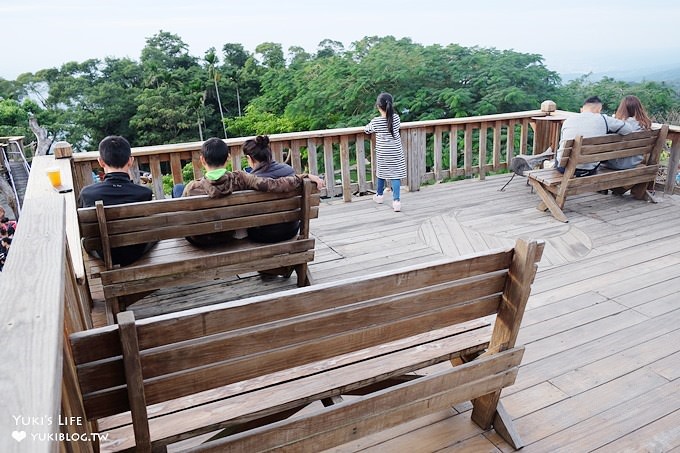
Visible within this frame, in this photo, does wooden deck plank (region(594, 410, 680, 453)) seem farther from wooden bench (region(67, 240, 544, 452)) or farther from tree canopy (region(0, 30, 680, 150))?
tree canopy (region(0, 30, 680, 150))

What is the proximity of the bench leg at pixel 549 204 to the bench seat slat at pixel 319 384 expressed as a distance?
9.98 ft

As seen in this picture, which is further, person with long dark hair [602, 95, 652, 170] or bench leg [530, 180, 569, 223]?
person with long dark hair [602, 95, 652, 170]

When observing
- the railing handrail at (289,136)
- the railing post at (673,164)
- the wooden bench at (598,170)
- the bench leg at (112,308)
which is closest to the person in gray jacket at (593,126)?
the wooden bench at (598,170)

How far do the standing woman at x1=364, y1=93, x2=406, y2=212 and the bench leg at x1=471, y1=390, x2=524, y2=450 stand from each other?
3.17 m

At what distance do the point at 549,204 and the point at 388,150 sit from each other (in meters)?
1.65

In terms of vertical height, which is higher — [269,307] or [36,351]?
[36,351]

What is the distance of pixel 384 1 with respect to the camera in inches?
1441

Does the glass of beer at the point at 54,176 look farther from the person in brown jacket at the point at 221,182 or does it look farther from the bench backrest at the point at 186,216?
the person in brown jacket at the point at 221,182

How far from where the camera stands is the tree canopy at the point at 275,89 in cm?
1767

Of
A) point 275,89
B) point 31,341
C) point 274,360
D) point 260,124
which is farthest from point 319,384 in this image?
point 275,89

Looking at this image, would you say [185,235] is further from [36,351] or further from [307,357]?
[36,351]

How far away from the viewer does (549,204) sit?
15.7 feet

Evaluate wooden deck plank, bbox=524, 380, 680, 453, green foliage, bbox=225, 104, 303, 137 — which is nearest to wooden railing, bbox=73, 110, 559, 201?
wooden deck plank, bbox=524, 380, 680, 453

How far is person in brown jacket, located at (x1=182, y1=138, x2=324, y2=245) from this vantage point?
9.27 feet
